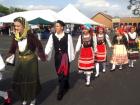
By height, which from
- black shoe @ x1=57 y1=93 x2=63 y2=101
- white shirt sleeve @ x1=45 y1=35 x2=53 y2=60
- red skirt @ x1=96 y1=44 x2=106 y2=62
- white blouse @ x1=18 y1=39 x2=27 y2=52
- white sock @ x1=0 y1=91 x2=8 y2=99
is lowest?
black shoe @ x1=57 y1=93 x2=63 y2=101

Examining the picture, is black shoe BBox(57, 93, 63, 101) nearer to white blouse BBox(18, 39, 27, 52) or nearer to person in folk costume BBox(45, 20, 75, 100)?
person in folk costume BBox(45, 20, 75, 100)

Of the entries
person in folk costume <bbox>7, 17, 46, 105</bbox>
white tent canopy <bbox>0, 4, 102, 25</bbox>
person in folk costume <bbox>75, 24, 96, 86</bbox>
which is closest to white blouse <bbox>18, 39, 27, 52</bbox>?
person in folk costume <bbox>7, 17, 46, 105</bbox>

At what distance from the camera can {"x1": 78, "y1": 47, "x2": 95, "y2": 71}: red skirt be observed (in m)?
11.1

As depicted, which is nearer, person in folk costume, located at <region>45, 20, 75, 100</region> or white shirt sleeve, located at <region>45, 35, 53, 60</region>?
white shirt sleeve, located at <region>45, 35, 53, 60</region>

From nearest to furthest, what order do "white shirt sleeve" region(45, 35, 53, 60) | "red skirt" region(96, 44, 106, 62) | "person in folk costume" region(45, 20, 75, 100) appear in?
"white shirt sleeve" region(45, 35, 53, 60) → "person in folk costume" region(45, 20, 75, 100) → "red skirt" region(96, 44, 106, 62)

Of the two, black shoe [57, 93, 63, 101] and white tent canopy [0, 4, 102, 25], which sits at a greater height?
white tent canopy [0, 4, 102, 25]

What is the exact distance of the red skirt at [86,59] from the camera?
11.1m

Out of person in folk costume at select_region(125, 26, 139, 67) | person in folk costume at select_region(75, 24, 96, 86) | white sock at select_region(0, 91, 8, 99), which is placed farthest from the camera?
person in folk costume at select_region(125, 26, 139, 67)

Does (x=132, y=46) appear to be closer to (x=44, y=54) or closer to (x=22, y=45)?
(x=44, y=54)

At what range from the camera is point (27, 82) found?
805 cm

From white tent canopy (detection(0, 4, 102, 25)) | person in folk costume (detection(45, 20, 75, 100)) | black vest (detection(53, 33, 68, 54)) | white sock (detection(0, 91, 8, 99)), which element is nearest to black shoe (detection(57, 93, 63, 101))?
person in folk costume (detection(45, 20, 75, 100))

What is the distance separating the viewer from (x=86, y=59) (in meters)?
11.1

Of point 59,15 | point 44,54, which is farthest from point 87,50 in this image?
point 59,15

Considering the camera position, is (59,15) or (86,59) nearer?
(86,59)
